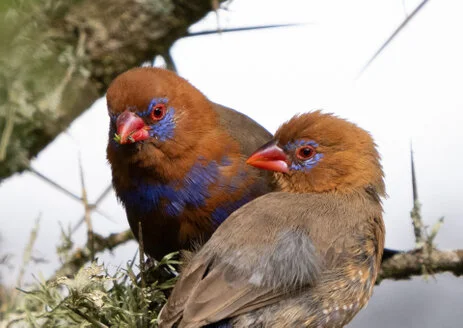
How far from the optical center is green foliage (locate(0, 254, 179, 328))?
10.8ft

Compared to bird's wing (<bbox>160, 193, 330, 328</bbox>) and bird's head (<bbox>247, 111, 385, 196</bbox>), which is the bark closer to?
bird's head (<bbox>247, 111, 385, 196</bbox>)

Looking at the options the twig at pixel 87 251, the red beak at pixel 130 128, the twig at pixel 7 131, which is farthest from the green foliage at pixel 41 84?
the twig at pixel 87 251

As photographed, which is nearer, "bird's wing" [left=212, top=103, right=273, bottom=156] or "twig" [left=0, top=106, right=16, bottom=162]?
"twig" [left=0, top=106, right=16, bottom=162]

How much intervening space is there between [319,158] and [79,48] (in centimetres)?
149

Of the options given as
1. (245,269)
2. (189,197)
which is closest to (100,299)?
(245,269)

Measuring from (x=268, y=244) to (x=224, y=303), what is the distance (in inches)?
16.1

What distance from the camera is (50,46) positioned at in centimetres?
427

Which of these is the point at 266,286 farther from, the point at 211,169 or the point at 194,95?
the point at 194,95

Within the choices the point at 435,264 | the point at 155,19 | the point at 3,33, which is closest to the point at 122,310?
the point at 435,264

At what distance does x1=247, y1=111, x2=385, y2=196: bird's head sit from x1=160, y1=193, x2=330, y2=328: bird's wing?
1.69ft

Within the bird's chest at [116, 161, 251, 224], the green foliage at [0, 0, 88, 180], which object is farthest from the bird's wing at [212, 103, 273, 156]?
the green foliage at [0, 0, 88, 180]

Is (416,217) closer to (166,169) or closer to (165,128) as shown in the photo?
(166,169)

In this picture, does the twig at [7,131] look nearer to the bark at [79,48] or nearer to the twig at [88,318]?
the bark at [79,48]

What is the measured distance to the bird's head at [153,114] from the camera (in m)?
4.32
